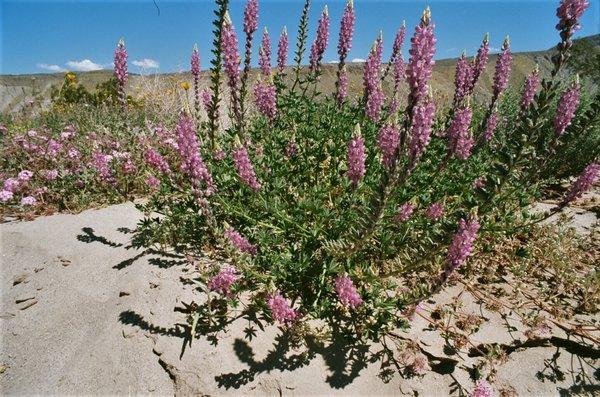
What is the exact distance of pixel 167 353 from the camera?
3133 millimetres

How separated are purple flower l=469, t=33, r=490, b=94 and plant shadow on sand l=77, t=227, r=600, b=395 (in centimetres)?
411

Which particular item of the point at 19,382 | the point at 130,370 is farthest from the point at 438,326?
the point at 19,382

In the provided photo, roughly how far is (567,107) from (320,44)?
396 cm

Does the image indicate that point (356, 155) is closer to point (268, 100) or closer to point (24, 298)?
point (268, 100)

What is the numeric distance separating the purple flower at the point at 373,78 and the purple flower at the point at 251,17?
1754 mm

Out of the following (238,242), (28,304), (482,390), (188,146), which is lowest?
(482,390)

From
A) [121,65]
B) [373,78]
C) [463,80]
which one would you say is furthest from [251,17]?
[463,80]

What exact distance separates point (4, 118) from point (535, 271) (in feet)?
47.0

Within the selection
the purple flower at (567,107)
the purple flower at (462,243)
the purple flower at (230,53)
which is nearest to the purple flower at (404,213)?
the purple flower at (462,243)

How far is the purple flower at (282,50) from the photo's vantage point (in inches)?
265

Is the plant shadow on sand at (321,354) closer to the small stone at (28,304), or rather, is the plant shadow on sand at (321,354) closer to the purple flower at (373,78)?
the small stone at (28,304)

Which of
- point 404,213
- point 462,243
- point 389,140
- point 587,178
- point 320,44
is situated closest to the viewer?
point 462,243

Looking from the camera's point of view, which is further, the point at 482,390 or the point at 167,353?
the point at 167,353

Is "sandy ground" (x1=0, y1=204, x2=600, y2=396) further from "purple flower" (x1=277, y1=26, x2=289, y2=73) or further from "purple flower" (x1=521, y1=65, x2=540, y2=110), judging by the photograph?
"purple flower" (x1=277, y1=26, x2=289, y2=73)
